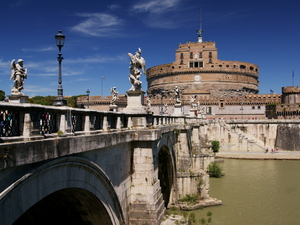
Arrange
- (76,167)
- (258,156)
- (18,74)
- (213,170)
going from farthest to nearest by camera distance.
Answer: (258,156) < (213,170) < (18,74) < (76,167)

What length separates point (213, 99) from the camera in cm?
7956

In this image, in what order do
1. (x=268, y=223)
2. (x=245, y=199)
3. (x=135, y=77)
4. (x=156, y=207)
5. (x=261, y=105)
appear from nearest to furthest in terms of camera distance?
1. (x=156, y=207)
2. (x=135, y=77)
3. (x=268, y=223)
4. (x=245, y=199)
5. (x=261, y=105)

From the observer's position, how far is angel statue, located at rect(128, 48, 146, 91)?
39.4 feet

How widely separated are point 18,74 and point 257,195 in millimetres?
21279

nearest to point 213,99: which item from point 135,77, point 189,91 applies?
point 189,91

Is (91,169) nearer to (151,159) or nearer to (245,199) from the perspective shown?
(151,159)

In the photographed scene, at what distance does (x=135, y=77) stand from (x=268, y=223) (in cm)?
Result: 1317

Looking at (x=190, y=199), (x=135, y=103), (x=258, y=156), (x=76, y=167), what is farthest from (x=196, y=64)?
(x=76, y=167)

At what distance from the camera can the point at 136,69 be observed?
1226 centimetres

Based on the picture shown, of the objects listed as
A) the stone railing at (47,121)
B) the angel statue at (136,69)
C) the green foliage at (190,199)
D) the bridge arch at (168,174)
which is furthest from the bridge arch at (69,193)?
the green foliage at (190,199)

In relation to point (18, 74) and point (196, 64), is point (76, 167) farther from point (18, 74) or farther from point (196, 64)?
point (196, 64)

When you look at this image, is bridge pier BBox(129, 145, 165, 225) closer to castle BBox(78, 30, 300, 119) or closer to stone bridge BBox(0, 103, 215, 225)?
stone bridge BBox(0, 103, 215, 225)

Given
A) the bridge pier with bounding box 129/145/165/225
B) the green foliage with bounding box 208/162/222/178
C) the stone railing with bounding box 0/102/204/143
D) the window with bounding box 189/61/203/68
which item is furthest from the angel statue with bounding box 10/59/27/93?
the window with bounding box 189/61/203/68

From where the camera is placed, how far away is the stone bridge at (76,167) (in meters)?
4.92
